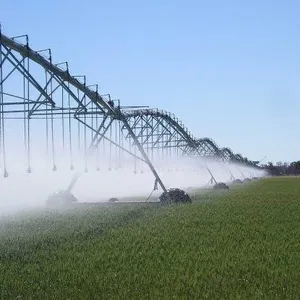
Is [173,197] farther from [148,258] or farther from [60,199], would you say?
[148,258]

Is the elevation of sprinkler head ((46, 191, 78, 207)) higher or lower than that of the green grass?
higher

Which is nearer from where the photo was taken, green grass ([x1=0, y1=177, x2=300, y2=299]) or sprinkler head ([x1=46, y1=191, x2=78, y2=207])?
green grass ([x1=0, y1=177, x2=300, y2=299])

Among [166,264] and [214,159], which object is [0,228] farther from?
[214,159]

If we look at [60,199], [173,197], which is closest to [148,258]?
[173,197]

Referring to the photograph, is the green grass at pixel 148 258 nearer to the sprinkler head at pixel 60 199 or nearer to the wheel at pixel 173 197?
the wheel at pixel 173 197

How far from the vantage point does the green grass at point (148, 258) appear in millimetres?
9812

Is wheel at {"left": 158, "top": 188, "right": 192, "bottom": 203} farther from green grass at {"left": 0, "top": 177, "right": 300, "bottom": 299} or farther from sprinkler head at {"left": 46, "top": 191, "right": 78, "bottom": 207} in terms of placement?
green grass at {"left": 0, "top": 177, "right": 300, "bottom": 299}

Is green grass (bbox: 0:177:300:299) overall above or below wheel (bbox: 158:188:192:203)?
below

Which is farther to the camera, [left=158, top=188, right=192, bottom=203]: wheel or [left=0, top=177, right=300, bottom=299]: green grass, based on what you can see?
[left=158, top=188, right=192, bottom=203]: wheel

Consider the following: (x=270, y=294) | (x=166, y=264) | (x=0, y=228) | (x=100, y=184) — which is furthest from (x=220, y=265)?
(x=100, y=184)

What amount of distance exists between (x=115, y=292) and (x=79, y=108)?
1626cm

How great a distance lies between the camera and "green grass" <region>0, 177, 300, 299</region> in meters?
9.81

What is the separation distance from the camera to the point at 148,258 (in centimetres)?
1303

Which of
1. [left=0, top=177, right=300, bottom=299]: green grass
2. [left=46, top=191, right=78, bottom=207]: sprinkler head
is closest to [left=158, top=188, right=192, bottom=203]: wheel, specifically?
[left=46, top=191, right=78, bottom=207]: sprinkler head
